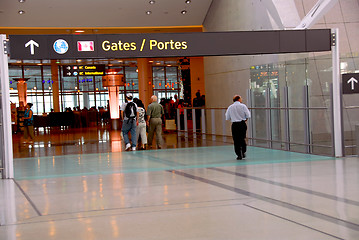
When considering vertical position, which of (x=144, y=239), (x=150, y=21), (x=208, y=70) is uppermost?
(x=150, y=21)

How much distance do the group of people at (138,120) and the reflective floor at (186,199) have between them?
8.26 feet

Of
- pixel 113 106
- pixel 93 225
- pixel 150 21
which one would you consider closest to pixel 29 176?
pixel 93 225

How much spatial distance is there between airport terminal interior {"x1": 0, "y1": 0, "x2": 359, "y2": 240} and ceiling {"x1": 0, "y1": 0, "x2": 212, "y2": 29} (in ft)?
0.26

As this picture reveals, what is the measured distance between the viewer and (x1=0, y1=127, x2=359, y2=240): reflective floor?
5.39 m

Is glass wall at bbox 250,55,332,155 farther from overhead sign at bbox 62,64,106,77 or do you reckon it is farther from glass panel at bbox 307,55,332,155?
overhead sign at bbox 62,64,106,77

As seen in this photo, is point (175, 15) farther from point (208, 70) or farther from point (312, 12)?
point (312, 12)

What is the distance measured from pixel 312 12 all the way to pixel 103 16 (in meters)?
10.5

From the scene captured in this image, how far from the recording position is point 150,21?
2356 cm

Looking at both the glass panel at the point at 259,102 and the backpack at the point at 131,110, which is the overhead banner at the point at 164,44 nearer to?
the glass panel at the point at 259,102

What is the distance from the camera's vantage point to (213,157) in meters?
12.9

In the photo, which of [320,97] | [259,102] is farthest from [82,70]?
[320,97]

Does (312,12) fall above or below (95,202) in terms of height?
above

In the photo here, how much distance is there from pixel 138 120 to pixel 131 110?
67 cm

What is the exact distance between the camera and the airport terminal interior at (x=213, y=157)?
579 cm
